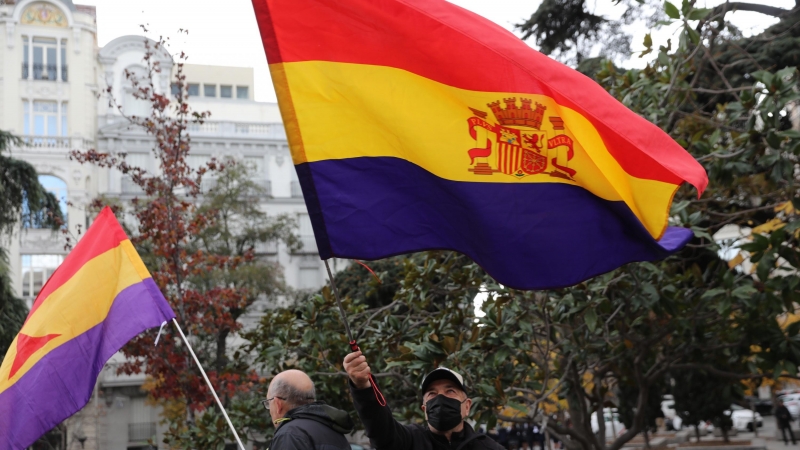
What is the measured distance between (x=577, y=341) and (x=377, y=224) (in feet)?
17.4

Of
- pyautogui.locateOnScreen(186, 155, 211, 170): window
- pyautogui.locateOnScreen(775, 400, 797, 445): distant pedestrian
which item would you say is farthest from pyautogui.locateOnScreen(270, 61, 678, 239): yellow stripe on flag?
pyautogui.locateOnScreen(186, 155, 211, 170): window

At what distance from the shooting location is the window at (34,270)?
128 ft

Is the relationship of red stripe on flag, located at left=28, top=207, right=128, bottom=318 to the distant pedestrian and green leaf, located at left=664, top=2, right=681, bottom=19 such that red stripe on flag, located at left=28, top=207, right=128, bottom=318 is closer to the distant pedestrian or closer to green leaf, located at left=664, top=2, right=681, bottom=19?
green leaf, located at left=664, top=2, right=681, bottom=19

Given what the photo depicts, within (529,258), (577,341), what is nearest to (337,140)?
(529,258)

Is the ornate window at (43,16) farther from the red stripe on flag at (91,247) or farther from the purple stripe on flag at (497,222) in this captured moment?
the purple stripe on flag at (497,222)

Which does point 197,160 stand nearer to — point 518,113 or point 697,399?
point 697,399

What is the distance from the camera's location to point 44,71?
40312 millimetres

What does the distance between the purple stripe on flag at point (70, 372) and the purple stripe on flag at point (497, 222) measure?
11.3ft

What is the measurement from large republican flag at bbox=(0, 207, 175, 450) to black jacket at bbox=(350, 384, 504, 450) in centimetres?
333

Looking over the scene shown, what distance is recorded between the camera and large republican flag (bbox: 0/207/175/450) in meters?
7.20

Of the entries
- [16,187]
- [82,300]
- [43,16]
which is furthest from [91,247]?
[43,16]

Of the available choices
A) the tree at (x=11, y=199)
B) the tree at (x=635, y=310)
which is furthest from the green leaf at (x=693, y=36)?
the tree at (x=11, y=199)

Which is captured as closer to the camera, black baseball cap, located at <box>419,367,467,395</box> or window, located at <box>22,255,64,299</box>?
black baseball cap, located at <box>419,367,467,395</box>

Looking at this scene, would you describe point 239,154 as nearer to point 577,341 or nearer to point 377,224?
point 577,341
